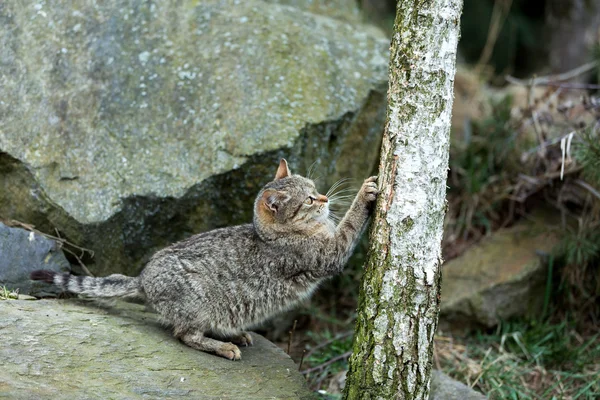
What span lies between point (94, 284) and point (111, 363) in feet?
2.31

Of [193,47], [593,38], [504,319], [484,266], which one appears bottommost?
[504,319]

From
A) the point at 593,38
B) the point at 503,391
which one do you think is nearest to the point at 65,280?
the point at 503,391

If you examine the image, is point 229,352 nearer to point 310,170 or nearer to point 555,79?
point 310,170

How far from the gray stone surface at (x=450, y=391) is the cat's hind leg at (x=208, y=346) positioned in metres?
1.40

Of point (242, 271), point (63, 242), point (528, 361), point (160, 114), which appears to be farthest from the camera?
point (528, 361)

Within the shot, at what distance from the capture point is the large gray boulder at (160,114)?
15.8ft

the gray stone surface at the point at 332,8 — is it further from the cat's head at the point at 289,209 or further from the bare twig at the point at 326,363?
the bare twig at the point at 326,363

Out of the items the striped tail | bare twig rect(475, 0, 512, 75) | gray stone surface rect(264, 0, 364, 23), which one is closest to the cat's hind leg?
the striped tail

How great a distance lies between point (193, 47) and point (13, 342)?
278cm

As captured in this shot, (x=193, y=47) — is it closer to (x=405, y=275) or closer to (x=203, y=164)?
(x=203, y=164)

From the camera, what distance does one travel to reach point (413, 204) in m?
3.55

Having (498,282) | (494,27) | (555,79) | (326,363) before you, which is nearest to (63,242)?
(326,363)

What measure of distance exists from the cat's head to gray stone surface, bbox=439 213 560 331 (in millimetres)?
2023

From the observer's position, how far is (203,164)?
16.1 feet
